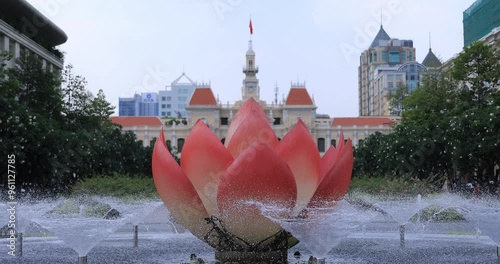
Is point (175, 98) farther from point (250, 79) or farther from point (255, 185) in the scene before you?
point (255, 185)

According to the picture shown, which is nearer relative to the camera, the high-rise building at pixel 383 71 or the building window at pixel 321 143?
the building window at pixel 321 143

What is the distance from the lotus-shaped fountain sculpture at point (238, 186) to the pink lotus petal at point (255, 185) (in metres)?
0.01

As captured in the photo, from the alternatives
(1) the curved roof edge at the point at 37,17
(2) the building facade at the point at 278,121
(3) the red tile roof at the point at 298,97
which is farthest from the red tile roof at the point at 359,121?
(1) the curved roof edge at the point at 37,17

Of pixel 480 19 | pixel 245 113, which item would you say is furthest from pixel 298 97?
pixel 245 113

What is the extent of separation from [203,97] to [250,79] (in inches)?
321

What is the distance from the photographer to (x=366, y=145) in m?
48.5

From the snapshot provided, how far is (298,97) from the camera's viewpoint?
97188 mm

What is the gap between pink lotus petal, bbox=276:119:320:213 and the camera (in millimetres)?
8734

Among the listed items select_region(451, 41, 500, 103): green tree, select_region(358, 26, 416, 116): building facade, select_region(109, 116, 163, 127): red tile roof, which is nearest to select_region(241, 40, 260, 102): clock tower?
select_region(109, 116, 163, 127): red tile roof

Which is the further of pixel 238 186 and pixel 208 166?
pixel 208 166

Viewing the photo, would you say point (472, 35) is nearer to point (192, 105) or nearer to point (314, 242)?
point (192, 105)

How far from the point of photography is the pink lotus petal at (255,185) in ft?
25.9

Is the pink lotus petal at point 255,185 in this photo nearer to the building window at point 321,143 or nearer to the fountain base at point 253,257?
the fountain base at point 253,257

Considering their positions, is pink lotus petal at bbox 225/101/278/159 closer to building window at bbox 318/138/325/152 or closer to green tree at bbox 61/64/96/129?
green tree at bbox 61/64/96/129
